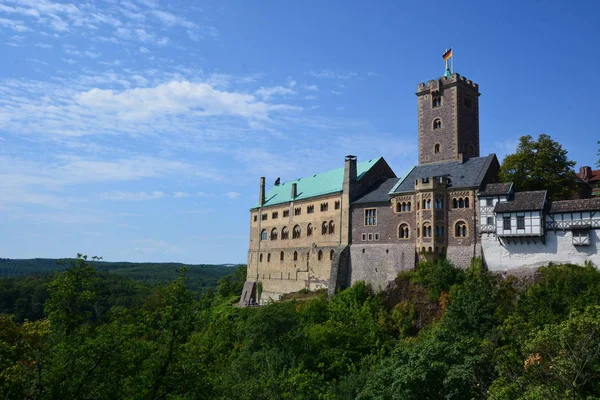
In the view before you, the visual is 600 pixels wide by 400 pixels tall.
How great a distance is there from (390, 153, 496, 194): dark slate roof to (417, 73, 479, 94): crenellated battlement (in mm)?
8467

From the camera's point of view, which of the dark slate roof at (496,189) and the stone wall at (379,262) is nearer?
the dark slate roof at (496,189)

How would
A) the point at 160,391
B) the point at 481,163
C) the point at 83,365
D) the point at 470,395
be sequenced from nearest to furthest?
the point at 83,365
the point at 160,391
the point at 470,395
the point at 481,163

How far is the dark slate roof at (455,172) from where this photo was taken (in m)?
47.1

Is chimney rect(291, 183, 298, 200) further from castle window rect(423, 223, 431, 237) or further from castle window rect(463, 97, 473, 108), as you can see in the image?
castle window rect(463, 97, 473, 108)

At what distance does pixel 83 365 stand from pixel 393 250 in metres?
37.3

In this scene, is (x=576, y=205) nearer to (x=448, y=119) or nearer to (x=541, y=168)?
(x=541, y=168)

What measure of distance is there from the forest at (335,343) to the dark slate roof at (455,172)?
7.73m

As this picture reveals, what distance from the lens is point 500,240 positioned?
144ft

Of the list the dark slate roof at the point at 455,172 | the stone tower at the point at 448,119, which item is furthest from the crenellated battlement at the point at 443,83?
the dark slate roof at the point at 455,172

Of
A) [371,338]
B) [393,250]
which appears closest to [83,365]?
[371,338]

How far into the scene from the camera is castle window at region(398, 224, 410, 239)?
1992 inches

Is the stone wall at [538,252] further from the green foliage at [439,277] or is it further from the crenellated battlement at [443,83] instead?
the crenellated battlement at [443,83]

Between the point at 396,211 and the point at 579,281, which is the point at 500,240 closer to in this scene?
the point at 579,281

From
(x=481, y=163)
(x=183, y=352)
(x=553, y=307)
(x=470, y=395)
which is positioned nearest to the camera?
(x=183, y=352)
